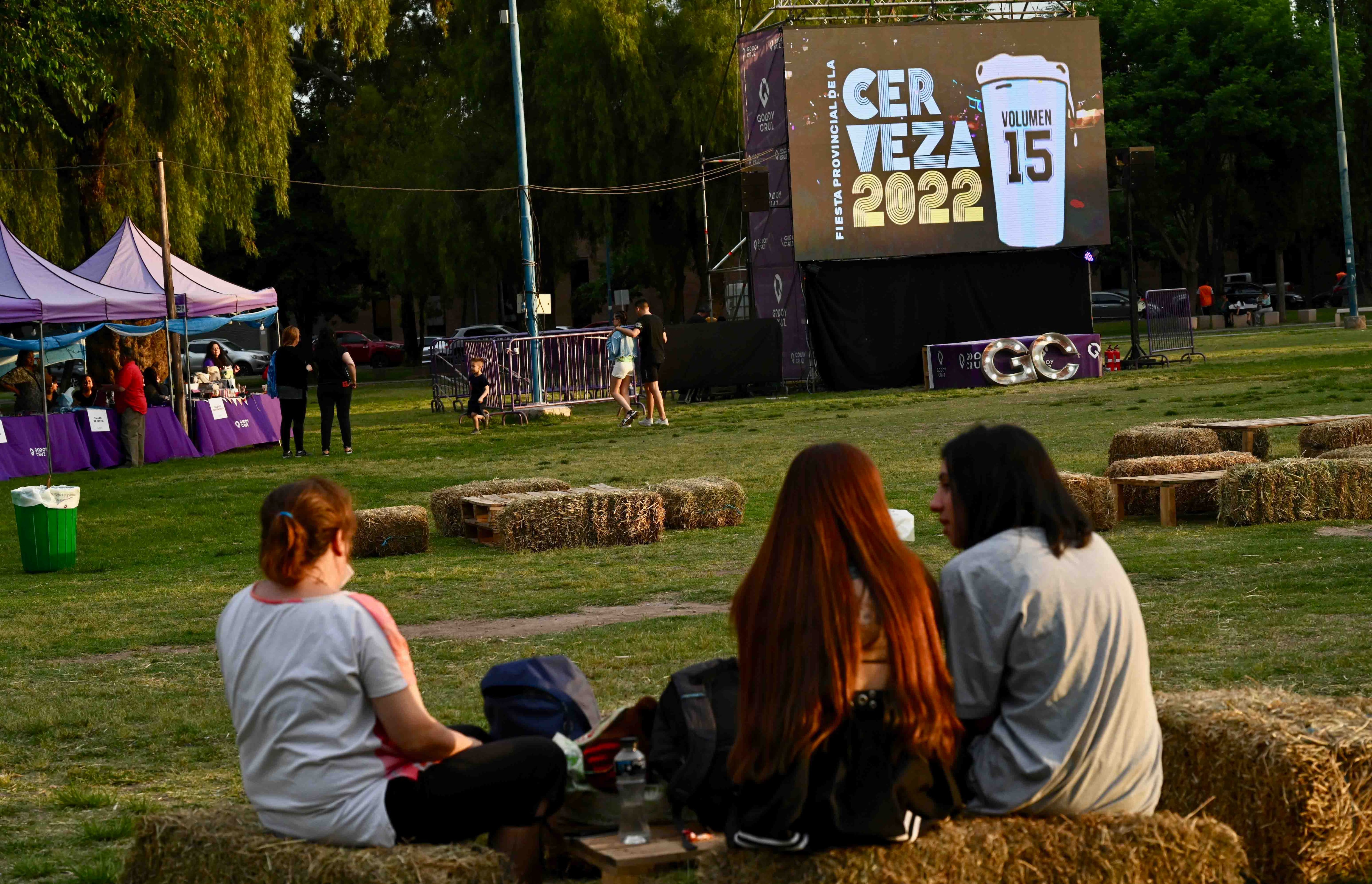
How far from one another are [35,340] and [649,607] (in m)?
17.6

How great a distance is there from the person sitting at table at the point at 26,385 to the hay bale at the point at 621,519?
14263 millimetres

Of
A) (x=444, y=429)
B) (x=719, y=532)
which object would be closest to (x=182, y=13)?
(x=444, y=429)

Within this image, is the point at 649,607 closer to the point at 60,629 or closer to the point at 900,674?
the point at 60,629

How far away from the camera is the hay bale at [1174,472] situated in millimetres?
12242

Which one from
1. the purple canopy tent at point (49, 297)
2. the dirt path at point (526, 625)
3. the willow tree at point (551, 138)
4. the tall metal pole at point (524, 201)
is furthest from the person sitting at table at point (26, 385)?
the dirt path at point (526, 625)

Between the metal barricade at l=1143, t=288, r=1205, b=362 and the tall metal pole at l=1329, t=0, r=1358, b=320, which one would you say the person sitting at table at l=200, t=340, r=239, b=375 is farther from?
the tall metal pole at l=1329, t=0, r=1358, b=320

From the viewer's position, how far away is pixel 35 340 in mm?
23812

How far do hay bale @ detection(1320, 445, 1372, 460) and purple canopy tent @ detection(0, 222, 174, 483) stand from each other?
15038 mm

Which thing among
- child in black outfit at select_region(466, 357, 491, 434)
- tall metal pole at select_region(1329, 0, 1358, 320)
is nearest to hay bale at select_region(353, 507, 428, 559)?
child in black outfit at select_region(466, 357, 491, 434)

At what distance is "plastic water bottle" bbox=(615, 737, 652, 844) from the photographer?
4234 mm

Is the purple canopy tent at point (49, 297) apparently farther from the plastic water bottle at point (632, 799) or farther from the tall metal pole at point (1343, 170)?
the tall metal pole at point (1343, 170)

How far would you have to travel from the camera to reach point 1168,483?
38.6 ft

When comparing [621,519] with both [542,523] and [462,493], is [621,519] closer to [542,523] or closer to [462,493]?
[542,523]

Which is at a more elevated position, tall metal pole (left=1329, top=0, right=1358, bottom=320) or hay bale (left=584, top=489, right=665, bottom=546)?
tall metal pole (left=1329, top=0, right=1358, bottom=320)
